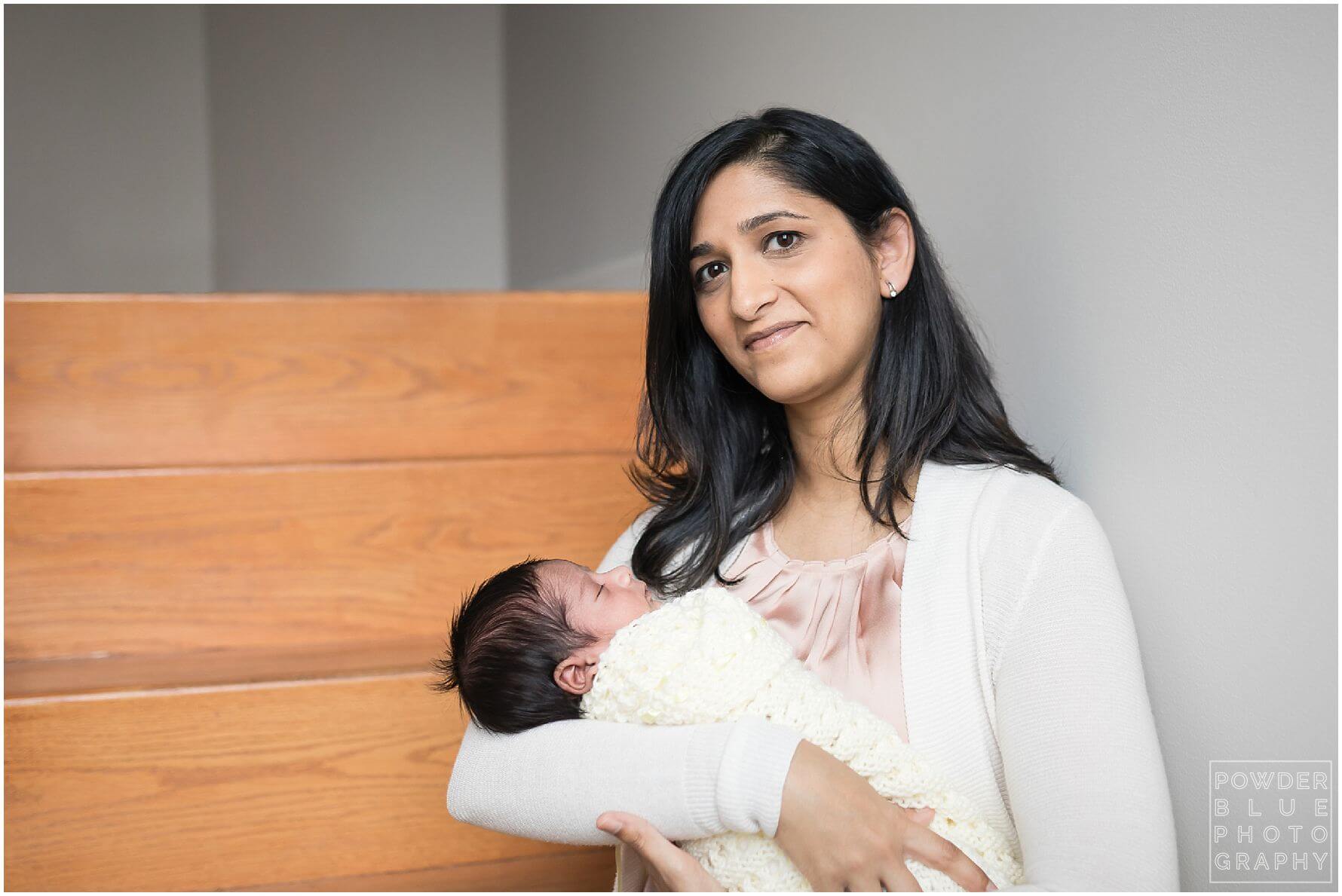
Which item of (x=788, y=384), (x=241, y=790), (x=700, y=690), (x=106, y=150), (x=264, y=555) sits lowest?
(x=241, y=790)

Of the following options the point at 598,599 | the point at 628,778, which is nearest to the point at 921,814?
the point at 628,778


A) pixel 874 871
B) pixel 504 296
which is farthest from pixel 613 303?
pixel 874 871

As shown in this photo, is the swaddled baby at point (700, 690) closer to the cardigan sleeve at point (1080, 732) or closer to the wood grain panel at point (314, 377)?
the cardigan sleeve at point (1080, 732)

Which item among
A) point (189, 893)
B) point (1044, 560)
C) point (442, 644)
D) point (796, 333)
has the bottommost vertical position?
point (189, 893)

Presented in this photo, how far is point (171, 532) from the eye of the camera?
2031 mm

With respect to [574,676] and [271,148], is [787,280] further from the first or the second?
[271,148]

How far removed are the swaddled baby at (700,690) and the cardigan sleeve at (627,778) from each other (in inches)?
1.3

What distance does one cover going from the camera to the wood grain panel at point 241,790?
1.75 meters

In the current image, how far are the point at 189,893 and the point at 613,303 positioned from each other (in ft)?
4.45

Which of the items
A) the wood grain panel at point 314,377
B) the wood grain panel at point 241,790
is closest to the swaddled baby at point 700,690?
the wood grain panel at point 241,790

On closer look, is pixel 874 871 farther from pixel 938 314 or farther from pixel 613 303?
pixel 613 303

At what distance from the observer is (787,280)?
4.44ft

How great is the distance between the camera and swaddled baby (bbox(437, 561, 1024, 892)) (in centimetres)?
113

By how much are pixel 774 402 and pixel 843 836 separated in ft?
2.42
